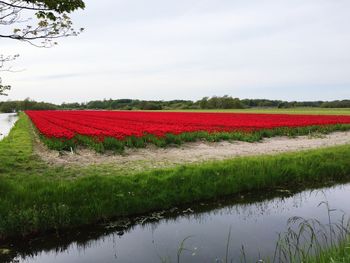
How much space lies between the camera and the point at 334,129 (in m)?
22.8

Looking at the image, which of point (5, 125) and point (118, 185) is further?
point (5, 125)

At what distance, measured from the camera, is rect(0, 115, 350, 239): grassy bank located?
6.50m

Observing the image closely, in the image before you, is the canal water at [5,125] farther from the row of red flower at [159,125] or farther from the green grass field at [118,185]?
the row of red flower at [159,125]

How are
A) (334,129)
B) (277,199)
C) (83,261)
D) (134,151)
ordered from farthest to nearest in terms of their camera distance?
(334,129)
(134,151)
(277,199)
(83,261)

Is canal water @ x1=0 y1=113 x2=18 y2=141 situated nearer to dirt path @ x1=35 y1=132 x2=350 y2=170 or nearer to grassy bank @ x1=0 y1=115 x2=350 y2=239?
grassy bank @ x1=0 y1=115 x2=350 y2=239

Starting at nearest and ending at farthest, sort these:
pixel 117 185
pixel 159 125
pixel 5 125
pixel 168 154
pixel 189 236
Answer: pixel 189 236
pixel 117 185
pixel 168 154
pixel 159 125
pixel 5 125

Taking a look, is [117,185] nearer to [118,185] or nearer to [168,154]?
[118,185]

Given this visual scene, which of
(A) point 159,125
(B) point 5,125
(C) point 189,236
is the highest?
(A) point 159,125

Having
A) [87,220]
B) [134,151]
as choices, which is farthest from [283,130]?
[87,220]

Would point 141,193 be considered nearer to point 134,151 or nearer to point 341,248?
point 341,248

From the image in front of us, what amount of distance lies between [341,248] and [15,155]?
37.0ft

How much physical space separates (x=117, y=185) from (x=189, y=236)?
3193 mm

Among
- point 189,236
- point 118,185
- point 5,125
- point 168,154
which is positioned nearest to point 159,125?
point 168,154

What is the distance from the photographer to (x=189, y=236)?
5.00m
